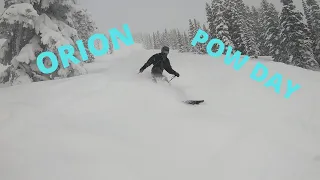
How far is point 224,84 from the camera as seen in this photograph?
8.51 metres

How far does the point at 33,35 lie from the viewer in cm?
1068

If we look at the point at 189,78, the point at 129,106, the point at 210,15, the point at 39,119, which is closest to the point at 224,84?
the point at 189,78

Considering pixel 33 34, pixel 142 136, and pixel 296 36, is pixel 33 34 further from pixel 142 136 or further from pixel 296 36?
pixel 296 36

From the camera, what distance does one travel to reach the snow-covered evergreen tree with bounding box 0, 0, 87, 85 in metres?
9.17

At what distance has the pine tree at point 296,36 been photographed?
29.0 meters

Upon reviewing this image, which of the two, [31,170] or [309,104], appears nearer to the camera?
[31,170]

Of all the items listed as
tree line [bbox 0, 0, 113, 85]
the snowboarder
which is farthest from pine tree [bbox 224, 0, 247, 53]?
the snowboarder

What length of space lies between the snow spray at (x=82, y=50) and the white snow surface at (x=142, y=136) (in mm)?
2300

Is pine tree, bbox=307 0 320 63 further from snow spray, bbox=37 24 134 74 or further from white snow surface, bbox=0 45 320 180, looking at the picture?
white snow surface, bbox=0 45 320 180

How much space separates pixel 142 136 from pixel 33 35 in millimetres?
8977

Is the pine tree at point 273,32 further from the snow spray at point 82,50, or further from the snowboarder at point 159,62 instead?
the snow spray at point 82,50

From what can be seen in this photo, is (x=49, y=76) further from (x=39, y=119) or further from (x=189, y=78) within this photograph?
(x=39, y=119)

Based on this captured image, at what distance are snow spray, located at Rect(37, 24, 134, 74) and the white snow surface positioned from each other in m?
2.30

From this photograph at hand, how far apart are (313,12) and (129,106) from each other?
137ft
